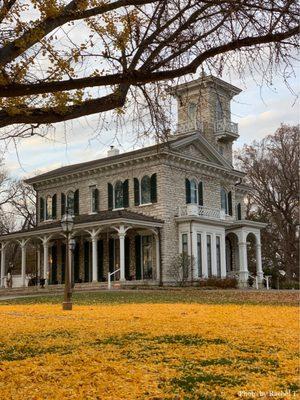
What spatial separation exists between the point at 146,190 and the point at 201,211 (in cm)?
369

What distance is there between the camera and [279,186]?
4766 centimetres

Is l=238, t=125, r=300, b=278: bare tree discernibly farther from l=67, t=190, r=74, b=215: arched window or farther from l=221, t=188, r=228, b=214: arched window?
l=67, t=190, r=74, b=215: arched window

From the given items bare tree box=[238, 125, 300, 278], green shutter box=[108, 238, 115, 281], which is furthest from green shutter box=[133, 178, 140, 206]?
bare tree box=[238, 125, 300, 278]

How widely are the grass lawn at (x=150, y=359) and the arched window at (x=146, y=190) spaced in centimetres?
2132

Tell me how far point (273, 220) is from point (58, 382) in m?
46.6

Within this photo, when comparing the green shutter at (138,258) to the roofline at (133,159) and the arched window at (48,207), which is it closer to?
the roofline at (133,159)

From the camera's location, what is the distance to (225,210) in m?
38.2

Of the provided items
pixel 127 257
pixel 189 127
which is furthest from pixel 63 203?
pixel 189 127

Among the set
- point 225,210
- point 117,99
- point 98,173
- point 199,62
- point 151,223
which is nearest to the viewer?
point 199,62

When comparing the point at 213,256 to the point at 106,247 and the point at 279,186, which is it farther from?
the point at 279,186

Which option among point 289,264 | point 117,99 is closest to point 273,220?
point 289,264

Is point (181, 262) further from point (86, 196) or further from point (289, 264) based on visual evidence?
point (289, 264)

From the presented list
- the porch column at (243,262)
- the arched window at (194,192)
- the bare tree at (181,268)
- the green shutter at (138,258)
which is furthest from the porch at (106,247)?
the porch column at (243,262)

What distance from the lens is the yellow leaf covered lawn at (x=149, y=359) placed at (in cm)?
509
